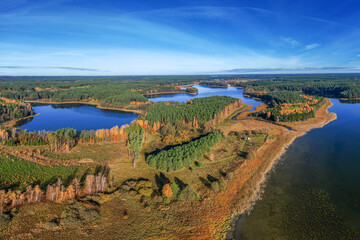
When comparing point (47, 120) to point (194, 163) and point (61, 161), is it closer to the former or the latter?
point (61, 161)

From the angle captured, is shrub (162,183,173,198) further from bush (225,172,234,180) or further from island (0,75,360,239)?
bush (225,172,234,180)

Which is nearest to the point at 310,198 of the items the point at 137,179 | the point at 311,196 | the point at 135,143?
the point at 311,196

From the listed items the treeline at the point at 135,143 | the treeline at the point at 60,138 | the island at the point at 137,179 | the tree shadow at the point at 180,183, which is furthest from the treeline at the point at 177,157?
the treeline at the point at 60,138

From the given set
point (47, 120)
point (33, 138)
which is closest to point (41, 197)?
point (33, 138)

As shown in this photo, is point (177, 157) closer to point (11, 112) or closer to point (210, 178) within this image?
point (210, 178)

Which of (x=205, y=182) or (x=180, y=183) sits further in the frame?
(x=205, y=182)
